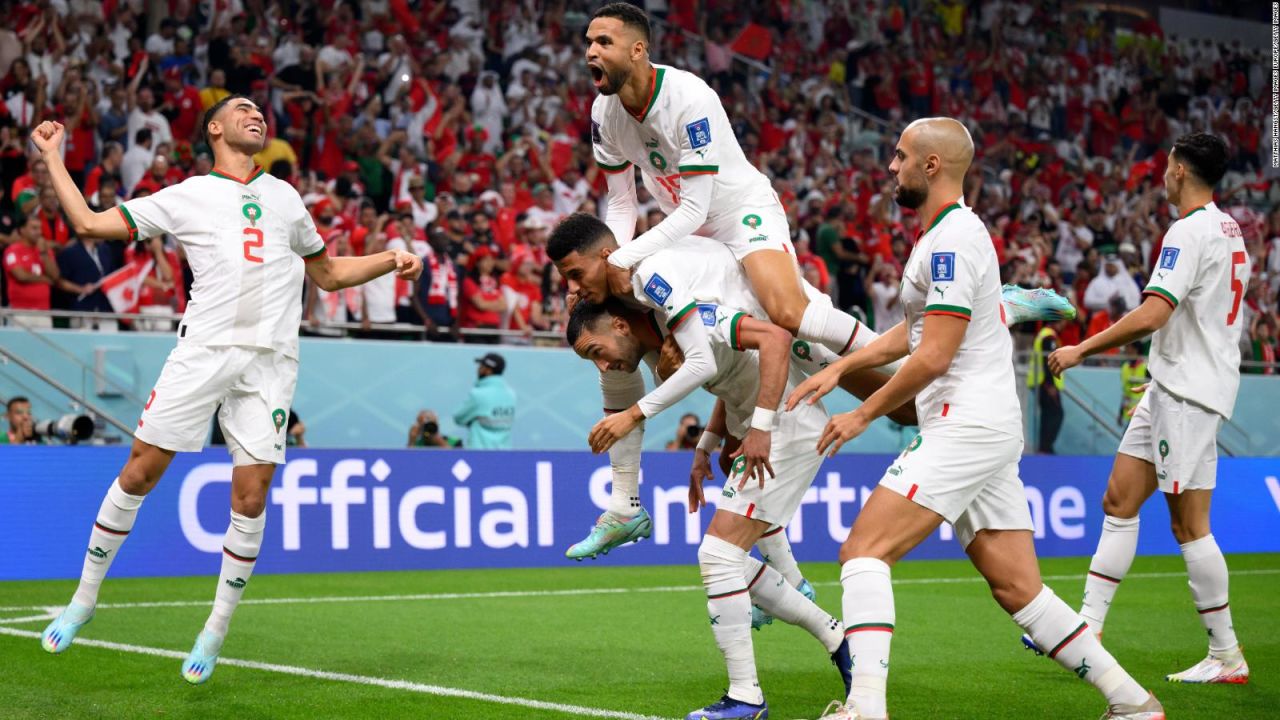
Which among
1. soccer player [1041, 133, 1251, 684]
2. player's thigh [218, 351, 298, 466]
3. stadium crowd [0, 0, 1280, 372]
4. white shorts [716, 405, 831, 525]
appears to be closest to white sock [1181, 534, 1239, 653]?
soccer player [1041, 133, 1251, 684]

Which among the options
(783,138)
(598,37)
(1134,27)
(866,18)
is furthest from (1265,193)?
(598,37)

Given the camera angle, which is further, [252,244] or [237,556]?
[252,244]

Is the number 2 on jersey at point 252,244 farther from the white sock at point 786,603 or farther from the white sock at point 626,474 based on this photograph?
the white sock at point 786,603

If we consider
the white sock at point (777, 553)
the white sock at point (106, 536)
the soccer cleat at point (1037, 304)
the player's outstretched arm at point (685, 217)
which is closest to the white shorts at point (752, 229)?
the player's outstretched arm at point (685, 217)

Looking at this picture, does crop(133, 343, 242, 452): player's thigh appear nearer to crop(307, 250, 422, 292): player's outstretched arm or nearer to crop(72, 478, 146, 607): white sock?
crop(72, 478, 146, 607): white sock

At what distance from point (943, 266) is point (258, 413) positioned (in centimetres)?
360

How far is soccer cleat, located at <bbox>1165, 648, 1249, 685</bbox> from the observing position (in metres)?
7.48

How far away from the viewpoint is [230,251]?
720cm

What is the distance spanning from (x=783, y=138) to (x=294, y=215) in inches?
639

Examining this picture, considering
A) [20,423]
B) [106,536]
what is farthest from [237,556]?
[20,423]

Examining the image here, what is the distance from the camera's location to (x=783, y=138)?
2292 cm

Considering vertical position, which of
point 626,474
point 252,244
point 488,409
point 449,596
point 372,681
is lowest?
point 449,596

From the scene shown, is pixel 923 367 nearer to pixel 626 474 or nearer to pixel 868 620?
pixel 868 620

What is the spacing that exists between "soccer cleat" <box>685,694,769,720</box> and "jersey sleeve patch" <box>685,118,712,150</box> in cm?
261
